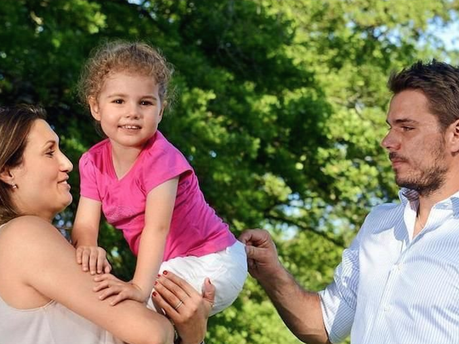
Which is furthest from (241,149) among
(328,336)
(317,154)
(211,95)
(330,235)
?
(328,336)

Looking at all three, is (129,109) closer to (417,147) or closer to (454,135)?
(417,147)

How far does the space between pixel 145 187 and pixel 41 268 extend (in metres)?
0.51

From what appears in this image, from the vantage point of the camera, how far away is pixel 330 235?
15.8 m

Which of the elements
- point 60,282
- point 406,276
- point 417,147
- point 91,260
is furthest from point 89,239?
point 417,147

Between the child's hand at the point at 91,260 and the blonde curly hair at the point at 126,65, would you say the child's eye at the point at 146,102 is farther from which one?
the child's hand at the point at 91,260

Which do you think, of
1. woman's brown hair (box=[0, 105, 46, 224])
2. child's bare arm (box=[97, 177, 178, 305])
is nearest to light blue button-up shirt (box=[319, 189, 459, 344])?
child's bare arm (box=[97, 177, 178, 305])

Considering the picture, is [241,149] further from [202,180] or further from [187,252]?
[187,252]

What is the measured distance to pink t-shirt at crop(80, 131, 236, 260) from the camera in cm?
347

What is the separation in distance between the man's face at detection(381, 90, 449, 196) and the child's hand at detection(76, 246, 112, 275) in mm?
1085

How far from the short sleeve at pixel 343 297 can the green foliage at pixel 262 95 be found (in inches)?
229

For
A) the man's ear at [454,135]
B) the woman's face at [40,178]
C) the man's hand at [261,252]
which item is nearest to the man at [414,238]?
the man's ear at [454,135]

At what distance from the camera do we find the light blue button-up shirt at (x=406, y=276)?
→ 3.44 meters

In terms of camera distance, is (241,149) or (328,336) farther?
(241,149)

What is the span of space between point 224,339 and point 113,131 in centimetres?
915
